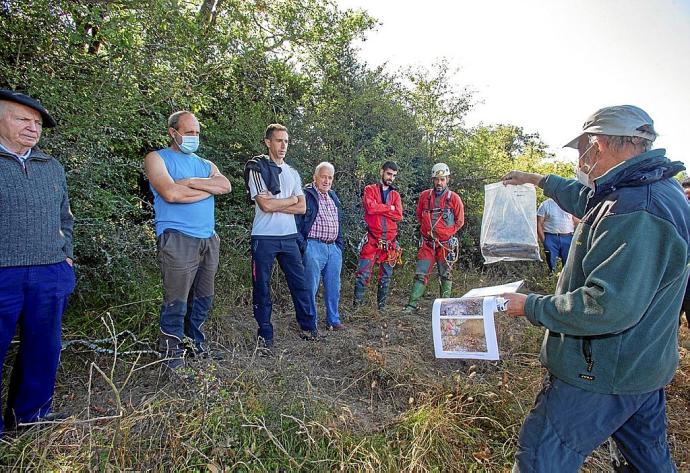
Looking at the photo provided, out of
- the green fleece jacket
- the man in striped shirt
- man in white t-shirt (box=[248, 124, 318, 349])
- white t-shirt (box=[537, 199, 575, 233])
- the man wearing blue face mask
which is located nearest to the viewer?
the green fleece jacket

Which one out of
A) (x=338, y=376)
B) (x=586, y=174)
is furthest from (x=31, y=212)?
(x=586, y=174)

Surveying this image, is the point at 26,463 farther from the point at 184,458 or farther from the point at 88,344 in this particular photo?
the point at 88,344

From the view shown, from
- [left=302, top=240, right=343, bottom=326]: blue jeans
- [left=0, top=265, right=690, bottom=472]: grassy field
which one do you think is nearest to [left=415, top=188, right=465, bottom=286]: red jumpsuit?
[left=302, top=240, right=343, bottom=326]: blue jeans

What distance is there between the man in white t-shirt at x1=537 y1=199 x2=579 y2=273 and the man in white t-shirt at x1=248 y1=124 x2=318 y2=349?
14.5ft

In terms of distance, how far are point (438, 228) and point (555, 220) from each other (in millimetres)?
2490

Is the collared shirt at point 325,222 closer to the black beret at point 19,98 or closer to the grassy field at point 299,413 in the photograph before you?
the grassy field at point 299,413

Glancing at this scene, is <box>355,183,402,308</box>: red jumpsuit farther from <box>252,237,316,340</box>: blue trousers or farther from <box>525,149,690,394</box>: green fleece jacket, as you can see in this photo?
<box>525,149,690,394</box>: green fleece jacket

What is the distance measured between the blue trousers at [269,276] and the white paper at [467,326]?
175cm

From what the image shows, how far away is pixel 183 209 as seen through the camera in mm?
3117

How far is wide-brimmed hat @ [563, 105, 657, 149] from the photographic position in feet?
5.31

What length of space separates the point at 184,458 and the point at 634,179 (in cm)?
232

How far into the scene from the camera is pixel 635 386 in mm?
1536

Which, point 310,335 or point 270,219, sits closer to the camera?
point 270,219

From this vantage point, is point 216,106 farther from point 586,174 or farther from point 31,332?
point 586,174
